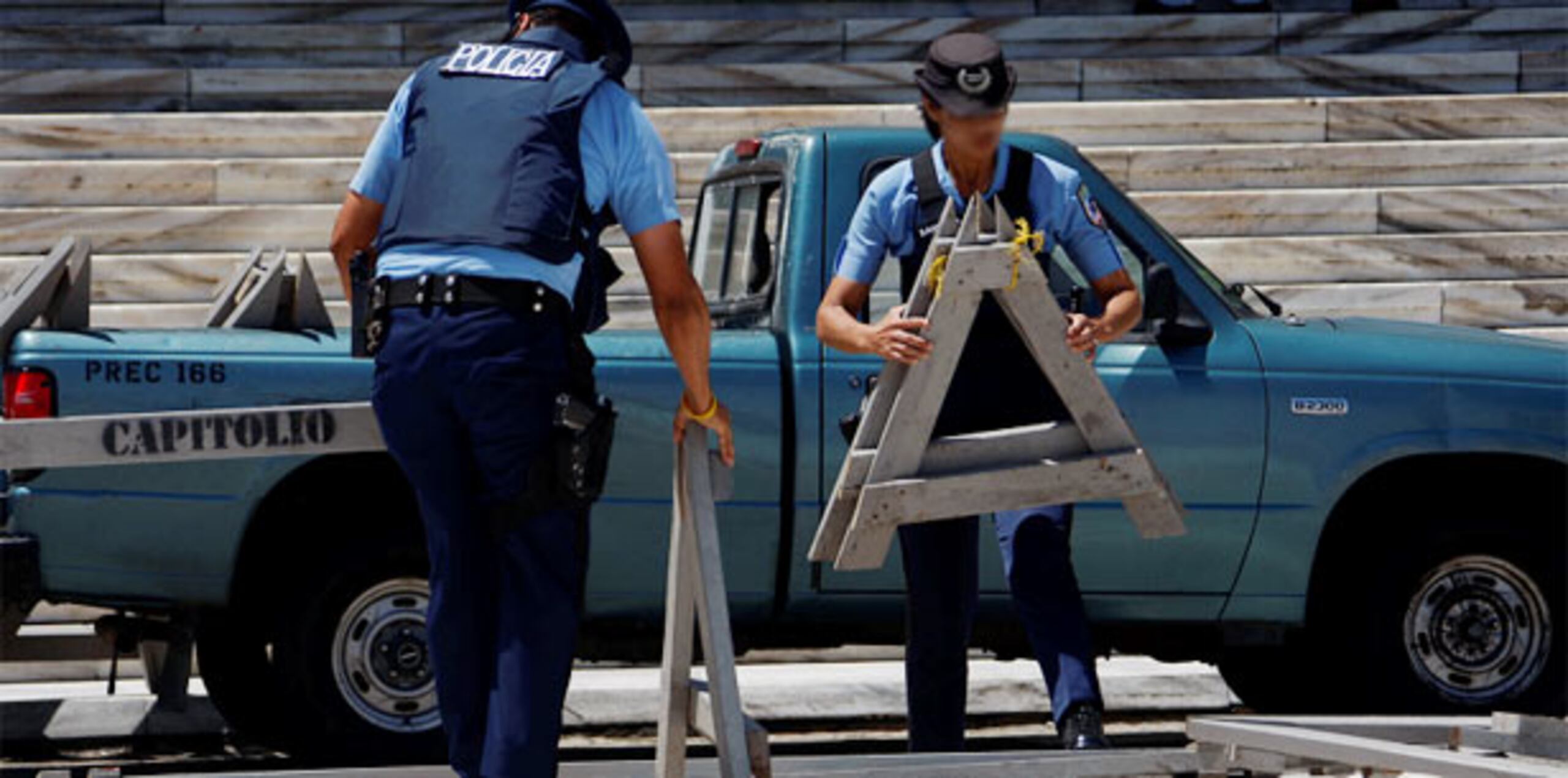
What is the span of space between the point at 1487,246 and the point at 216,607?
820cm

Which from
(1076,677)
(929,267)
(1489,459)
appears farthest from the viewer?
(1489,459)

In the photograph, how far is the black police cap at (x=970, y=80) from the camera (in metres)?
5.73

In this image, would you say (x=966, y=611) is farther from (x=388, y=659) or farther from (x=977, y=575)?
(x=388, y=659)

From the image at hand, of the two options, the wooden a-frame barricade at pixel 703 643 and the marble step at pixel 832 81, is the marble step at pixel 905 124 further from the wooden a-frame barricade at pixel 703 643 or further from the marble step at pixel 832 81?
the wooden a-frame barricade at pixel 703 643

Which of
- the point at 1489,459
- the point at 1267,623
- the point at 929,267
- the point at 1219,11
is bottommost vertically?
the point at 1267,623

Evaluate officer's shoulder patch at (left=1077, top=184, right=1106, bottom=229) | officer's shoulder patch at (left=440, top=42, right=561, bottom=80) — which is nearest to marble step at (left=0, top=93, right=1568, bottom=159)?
officer's shoulder patch at (left=1077, top=184, right=1106, bottom=229)

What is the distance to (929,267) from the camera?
18.1ft

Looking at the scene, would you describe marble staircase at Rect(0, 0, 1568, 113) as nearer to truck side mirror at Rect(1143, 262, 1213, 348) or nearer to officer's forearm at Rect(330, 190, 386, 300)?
truck side mirror at Rect(1143, 262, 1213, 348)

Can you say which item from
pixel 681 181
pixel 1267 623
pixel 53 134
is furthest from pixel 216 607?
pixel 53 134

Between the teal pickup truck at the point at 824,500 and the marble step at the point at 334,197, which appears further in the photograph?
the marble step at the point at 334,197

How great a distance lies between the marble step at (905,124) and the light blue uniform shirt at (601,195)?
342 inches

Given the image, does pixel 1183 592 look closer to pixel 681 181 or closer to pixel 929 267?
pixel 929 267

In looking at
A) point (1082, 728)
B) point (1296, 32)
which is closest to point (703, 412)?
point (1082, 728)

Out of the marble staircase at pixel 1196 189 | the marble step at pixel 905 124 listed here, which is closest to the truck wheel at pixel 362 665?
the marble staircase at pixel 1196 189
